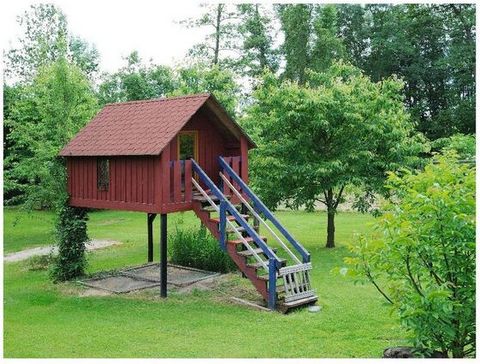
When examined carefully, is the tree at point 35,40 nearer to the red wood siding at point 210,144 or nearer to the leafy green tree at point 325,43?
the leafy green tree at point 325,43

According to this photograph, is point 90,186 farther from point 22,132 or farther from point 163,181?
point 22,132

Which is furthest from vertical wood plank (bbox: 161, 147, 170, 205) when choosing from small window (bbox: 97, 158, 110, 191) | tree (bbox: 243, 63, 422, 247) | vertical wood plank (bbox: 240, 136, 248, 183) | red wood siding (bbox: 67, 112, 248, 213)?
tree (bbox: 243, 63, 422, 247)

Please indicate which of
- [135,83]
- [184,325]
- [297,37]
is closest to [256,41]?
[297,37]

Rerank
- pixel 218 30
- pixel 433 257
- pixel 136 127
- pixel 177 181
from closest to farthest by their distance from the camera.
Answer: pixel 433 257
pixel 177 181
pixel 136 127
pixel 218 30

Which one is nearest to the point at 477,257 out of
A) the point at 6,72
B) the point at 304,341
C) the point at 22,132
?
the point at 304,341

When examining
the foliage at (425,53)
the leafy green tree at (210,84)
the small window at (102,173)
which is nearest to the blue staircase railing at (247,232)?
the small window at (102,173)

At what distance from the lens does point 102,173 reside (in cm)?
1530

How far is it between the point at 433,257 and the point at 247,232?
649 cm

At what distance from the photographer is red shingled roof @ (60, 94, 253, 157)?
45.9 ft

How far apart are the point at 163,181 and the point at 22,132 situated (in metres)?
6.86

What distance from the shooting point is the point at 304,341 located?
1040 cm

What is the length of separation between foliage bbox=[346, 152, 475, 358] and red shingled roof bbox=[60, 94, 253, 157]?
677 centimetres

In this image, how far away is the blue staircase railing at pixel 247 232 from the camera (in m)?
12.4

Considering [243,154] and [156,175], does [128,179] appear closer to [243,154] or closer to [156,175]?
[156,175]
